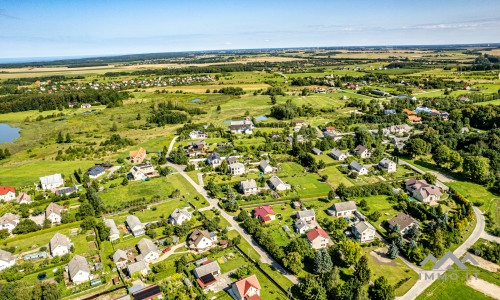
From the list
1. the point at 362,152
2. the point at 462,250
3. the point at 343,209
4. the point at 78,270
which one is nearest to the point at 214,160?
the point at 343,209

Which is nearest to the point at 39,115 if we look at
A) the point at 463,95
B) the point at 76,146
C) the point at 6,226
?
the point at 76,146

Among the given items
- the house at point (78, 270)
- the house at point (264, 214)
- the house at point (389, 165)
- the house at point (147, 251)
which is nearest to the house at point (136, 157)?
the house at point (147, 251)

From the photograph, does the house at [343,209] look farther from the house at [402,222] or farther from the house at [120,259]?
the house at [120,259]

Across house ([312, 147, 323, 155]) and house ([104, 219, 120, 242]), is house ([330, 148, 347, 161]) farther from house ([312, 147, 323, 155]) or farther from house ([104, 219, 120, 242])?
house ([104, 219, 120, 242])

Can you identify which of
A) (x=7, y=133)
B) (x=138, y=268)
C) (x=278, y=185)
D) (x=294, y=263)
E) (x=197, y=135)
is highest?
(x=7, y=133)

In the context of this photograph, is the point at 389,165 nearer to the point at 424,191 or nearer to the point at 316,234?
the point at 424,191

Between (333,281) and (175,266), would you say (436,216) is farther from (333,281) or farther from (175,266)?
(175,266)

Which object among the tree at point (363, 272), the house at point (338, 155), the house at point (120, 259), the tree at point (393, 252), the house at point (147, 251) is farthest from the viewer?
the house at point (338, 155)
